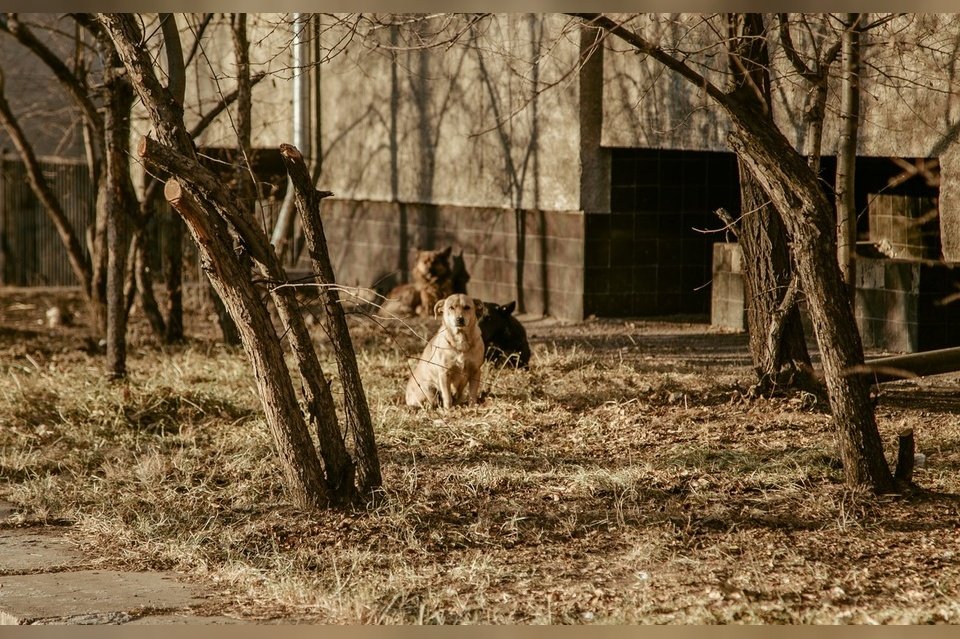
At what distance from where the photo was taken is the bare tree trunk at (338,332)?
719cm

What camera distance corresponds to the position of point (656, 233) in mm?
15086

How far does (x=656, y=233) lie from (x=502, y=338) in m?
3.96

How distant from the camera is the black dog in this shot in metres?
11.7

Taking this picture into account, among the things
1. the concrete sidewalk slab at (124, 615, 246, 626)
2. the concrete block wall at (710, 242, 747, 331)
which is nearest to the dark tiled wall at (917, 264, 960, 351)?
the concrete block wall at (710, 242, 747, 331)

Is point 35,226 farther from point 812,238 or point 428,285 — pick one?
Result: point 812,238

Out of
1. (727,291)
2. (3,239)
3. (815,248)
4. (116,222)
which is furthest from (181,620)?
(3,239)

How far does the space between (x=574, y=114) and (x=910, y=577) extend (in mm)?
9352

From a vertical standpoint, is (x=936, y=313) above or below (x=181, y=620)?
above

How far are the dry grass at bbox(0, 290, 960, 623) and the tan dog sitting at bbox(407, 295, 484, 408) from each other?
0.73 feet

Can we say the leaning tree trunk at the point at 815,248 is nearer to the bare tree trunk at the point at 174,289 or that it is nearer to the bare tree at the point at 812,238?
the bare tree at the point at 812,238

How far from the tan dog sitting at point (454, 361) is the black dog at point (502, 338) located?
4.67 feet

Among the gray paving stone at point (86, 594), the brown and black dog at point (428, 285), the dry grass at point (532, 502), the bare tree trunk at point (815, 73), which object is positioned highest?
the bare tree trunk at point (815, 73)

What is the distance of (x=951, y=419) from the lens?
9016mm

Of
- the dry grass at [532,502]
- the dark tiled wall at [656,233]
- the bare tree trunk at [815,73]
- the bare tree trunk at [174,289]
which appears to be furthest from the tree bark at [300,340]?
the dark tiled wall at [656,233]
